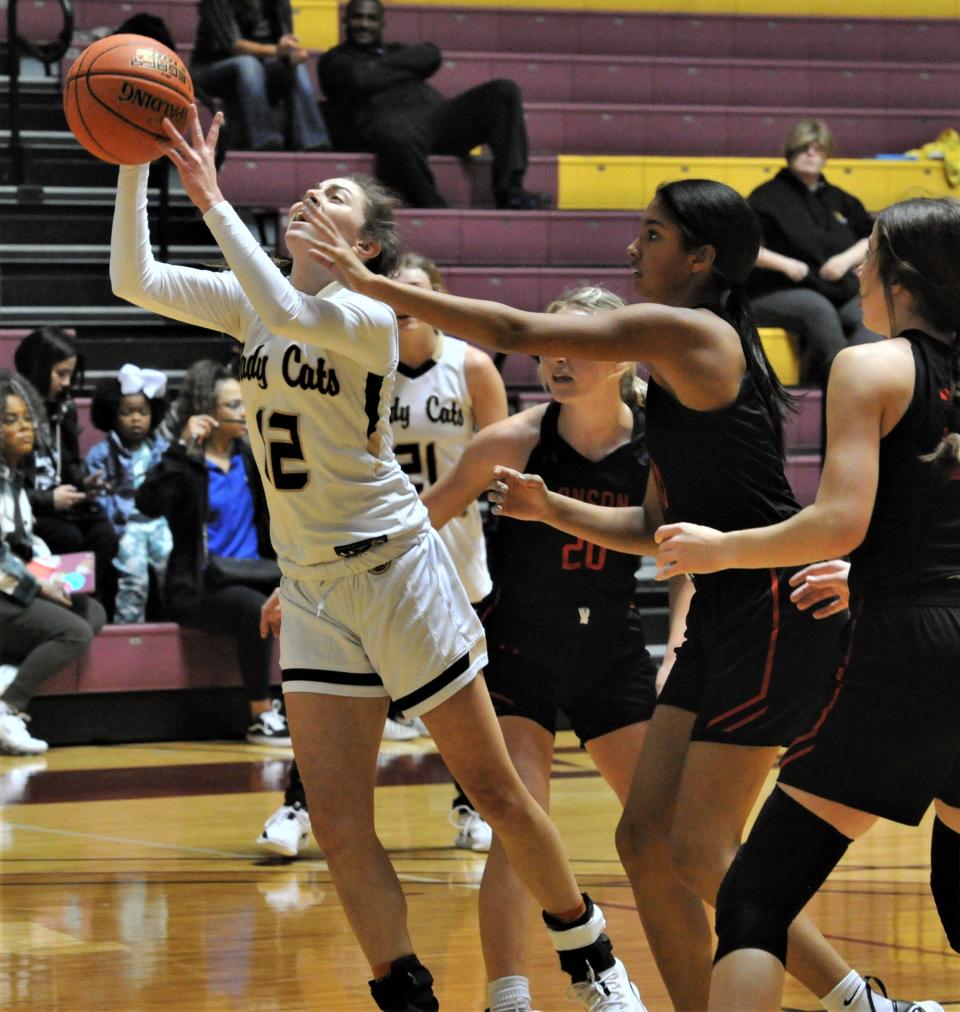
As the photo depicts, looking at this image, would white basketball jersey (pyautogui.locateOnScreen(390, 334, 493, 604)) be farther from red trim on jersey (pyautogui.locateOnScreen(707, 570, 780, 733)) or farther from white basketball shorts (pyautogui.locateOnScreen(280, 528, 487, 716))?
red trim on jersey (pyautogui.locateOnScreen(707, 570, 780, 733))

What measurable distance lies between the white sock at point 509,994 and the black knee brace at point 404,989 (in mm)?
332

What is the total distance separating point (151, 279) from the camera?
344 cm

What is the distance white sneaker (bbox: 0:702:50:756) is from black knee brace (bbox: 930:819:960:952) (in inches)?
185

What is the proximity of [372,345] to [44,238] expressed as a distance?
700 cm

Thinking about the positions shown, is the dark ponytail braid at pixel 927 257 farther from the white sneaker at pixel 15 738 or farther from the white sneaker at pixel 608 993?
the white sneaker at pixel 15 738

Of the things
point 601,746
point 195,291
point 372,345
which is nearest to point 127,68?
point 195,291

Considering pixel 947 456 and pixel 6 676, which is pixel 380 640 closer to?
pixel 947 456

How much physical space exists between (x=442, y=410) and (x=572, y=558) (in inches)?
64.5

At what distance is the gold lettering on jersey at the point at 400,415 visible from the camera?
559 cm

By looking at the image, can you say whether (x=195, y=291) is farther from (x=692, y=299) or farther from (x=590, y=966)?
(x=590, y=966)

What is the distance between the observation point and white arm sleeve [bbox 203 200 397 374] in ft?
10.2

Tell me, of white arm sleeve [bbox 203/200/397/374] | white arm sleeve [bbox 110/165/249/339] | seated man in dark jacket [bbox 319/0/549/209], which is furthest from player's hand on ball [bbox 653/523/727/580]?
seated man in dark jacket [bbox 319/0/549/209]

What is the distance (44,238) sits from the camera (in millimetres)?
9828

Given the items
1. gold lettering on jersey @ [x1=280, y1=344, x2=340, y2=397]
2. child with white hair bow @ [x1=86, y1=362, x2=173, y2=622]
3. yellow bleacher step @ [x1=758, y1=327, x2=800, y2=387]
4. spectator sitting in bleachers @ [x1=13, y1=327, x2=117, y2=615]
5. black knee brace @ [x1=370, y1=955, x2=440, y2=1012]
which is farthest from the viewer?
yellow bleacher step @ [x1=758, y1=327, x2=800, y2=387]
